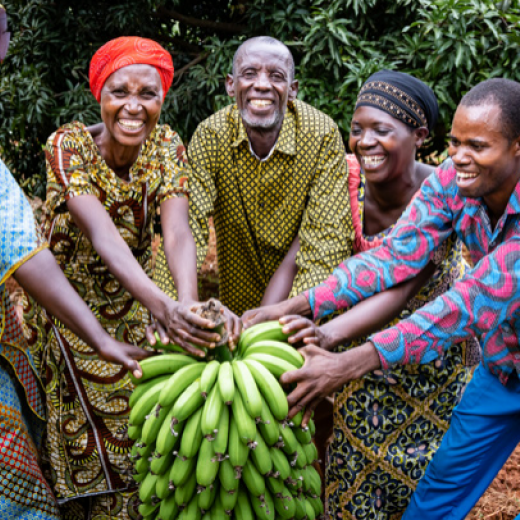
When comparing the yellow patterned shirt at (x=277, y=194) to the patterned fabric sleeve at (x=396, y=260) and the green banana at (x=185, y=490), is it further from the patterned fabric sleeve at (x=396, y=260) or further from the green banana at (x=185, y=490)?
the green banana at (x=185, y=490)

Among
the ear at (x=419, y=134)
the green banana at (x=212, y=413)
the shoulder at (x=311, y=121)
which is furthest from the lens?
the shoulder at (x=311, y=121)

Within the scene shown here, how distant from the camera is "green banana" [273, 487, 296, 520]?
2803 mm

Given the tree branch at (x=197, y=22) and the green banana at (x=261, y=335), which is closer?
the green banana at (x=261, y=335)

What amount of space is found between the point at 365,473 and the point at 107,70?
8.38 feet

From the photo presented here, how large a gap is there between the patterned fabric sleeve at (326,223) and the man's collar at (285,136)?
18 centimetres

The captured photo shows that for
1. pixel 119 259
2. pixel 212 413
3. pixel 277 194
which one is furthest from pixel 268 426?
pixel 277 194

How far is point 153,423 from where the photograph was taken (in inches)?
108

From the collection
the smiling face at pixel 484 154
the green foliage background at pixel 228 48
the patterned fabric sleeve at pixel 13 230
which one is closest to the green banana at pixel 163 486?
the patterned fabric sleeve at pixel 13 230

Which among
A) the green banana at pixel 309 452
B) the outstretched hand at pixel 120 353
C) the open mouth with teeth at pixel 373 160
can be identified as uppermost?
the open mouth with teeth at pixel 373 160

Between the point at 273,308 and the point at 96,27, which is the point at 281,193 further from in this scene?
the point at 96,27

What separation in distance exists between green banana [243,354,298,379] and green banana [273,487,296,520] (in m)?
0.46

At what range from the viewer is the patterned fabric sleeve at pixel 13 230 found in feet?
9.29

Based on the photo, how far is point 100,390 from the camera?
402 cm

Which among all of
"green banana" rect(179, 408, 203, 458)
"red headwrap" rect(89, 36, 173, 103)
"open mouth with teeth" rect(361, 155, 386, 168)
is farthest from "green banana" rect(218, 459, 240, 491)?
"red headwrap" rect(89, 36, 173, 103)
